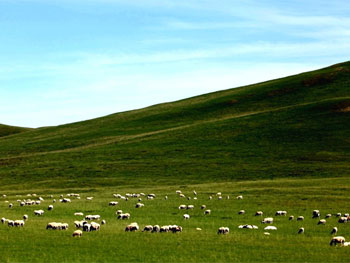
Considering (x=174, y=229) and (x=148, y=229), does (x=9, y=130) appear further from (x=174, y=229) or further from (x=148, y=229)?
(x=174, y=229)

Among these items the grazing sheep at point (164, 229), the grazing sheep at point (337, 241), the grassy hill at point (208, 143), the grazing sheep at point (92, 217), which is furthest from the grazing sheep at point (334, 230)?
the grassy hill at point (208, 143)

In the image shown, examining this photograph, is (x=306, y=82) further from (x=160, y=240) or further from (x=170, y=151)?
(x=160, y=240)

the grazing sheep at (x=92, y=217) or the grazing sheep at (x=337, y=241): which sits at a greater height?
the grazing sheep at (x=92, y=217)

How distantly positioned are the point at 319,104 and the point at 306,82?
24.0 meters

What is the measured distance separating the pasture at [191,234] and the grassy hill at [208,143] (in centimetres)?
1879

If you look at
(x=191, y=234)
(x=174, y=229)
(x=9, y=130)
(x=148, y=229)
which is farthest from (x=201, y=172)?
(x=9, y=130)

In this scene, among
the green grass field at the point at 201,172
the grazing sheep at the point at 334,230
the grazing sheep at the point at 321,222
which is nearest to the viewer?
the green grass field at the point at 201,172

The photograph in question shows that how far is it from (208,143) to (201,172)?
17258 mm

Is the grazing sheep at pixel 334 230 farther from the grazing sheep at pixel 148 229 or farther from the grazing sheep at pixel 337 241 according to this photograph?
the grazing sheep at pixel 148 229

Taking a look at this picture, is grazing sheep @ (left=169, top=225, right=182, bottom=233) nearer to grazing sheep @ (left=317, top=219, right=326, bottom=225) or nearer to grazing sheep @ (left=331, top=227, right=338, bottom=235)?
grazing sheep @ (left=331, top=227, right=338, bottom=235)

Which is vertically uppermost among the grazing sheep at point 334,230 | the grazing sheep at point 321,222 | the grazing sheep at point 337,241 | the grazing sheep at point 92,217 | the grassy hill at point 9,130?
the grassy hill at point 9,130

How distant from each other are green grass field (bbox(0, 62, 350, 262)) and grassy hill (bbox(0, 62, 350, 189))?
0.23 meters

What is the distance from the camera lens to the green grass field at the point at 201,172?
78.9ft

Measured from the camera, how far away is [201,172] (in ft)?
225
